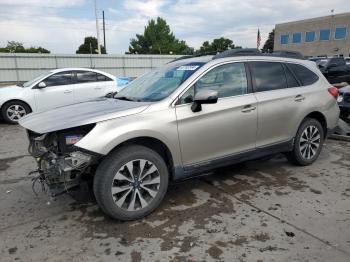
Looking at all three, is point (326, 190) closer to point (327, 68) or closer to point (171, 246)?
point (171, 246)

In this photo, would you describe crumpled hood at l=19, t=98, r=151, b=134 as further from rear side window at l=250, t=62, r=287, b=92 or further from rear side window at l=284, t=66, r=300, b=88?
rear side window at l=284, t=66, r=300, b=88

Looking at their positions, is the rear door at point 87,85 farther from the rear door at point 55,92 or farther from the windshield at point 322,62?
the windshield at point 322,62

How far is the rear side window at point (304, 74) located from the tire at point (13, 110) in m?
7.34

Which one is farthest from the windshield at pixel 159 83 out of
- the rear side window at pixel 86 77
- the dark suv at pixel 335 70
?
the dark suv at pixel 335 70

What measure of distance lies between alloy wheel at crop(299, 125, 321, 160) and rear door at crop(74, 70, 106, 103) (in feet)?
Result: 22.1

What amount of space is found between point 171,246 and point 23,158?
4.04 m

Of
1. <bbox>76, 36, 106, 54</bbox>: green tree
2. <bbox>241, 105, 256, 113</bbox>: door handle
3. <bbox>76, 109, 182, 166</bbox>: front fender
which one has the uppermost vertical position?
<bbox>76, 36, 106, 54</bbox>: green tree

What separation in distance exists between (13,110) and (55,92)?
1.23 meters

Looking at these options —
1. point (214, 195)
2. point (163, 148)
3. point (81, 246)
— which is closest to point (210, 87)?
point (163, 148)

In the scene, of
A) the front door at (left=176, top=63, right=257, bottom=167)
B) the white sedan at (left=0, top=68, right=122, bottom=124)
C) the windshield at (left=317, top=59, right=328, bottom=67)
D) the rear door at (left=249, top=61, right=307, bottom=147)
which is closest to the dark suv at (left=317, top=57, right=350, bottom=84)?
the windshield at (left=317, top=59, right=328, bottom=67)

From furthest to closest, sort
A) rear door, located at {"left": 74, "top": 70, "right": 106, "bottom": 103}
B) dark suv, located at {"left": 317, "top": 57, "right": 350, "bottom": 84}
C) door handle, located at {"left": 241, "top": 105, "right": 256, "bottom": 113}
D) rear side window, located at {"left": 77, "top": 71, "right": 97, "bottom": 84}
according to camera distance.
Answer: dark suv, located at {"left": 317, "top": 57, "right": 350, "bottom": 84}, rear side window, located at {"left": 77, "top": 71, "right": 97, "bottom": 84}, rear door, located at {"left": 74, "top": 70, "right": 106, "bottom": 103}, door handle, located at {"left": 241, "top": 105, "right": 256, "bottom": 113}

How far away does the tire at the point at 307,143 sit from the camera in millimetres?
5000

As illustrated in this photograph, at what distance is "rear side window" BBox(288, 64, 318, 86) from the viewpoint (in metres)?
5.00

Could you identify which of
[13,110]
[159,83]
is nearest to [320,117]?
[159,83]
